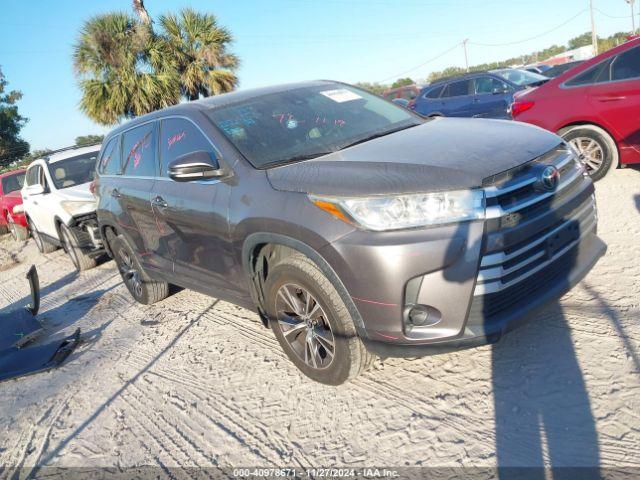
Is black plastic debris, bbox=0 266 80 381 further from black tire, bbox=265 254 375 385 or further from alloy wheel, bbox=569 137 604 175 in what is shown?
alloy wheel, bbox=569 137 604 175

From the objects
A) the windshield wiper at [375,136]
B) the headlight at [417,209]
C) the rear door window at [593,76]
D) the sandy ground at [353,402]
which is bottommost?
the sandy ground at [353,402]

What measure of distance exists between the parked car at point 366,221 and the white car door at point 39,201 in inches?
175

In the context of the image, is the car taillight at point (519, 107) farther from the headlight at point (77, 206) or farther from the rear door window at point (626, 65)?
the headlight at point (77, 206)

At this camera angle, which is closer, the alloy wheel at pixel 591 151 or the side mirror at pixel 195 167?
the side mirror at pixel 195 167

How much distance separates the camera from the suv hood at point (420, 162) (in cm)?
A: 252

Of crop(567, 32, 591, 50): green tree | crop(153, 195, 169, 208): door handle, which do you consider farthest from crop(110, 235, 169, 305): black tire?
crop(567, 32, 591, 50): green tree

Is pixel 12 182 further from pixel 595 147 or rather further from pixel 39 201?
pixel 595 147

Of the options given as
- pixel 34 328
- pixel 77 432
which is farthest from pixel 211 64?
pixel 77 432

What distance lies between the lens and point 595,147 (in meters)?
5.88

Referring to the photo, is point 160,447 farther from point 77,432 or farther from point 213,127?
point 213,127

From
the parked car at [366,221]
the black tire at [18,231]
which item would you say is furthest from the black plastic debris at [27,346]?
the black tire at [18,231]

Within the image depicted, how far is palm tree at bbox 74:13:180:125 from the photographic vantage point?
14875 millimetres

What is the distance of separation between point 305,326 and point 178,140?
183 centimetres

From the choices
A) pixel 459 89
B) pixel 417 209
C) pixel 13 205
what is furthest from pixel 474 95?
pixel 13 205
